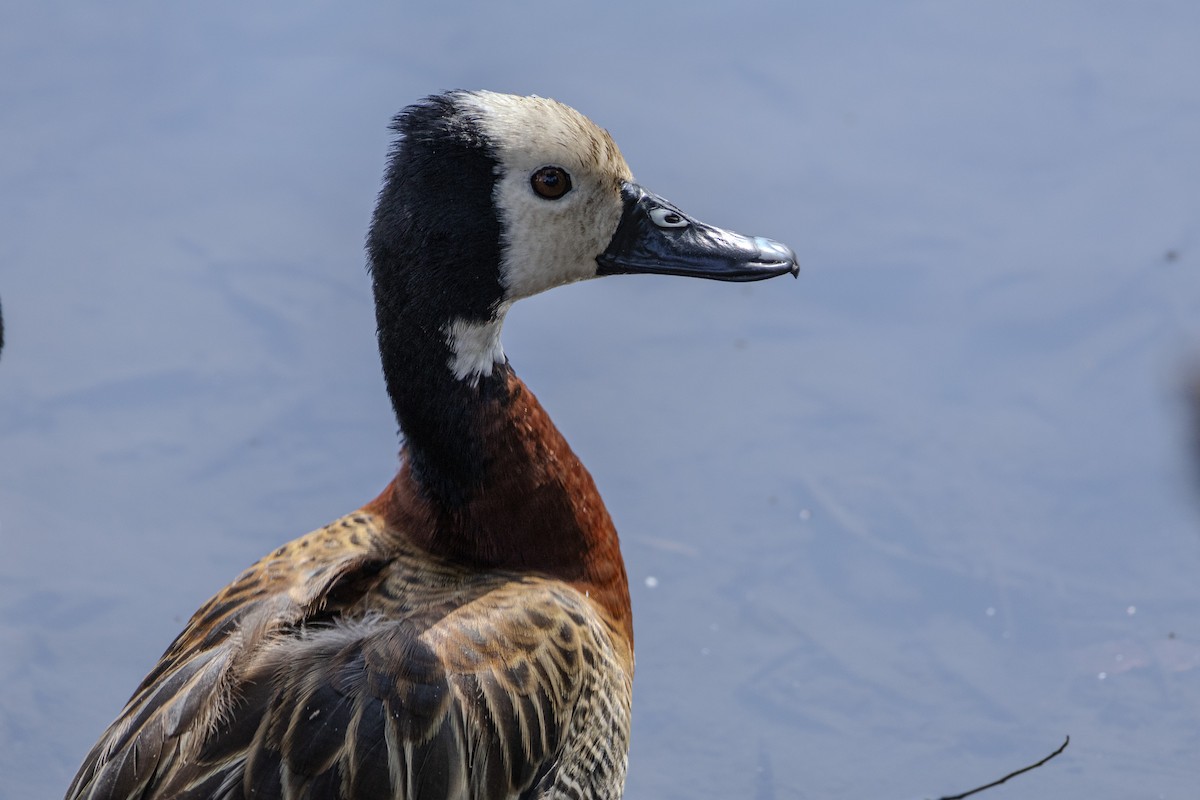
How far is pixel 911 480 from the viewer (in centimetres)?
479

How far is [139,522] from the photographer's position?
4.79 meters

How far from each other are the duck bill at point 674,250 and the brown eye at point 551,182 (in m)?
0.18

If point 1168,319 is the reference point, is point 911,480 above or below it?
below

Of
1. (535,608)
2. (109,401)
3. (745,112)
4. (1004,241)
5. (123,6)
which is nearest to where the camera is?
(535,608)

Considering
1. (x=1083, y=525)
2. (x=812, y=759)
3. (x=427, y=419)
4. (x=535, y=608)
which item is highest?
(x=427, y=419)

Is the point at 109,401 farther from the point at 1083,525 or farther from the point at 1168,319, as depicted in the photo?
the point at 1168,319

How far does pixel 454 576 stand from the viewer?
350 centimetres

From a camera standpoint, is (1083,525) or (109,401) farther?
(109,401)

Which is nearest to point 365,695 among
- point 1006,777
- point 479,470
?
point 479,470

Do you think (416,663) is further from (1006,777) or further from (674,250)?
(1006,777)

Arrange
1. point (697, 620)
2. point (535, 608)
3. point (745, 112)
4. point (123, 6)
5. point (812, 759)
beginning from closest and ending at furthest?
point (535, 608) < point (812, 759) < point (697, 620) < point (745, 112) < point (123, 6)

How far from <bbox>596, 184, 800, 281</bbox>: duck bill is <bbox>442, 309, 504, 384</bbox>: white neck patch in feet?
0.98

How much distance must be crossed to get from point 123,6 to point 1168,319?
3.93 metres

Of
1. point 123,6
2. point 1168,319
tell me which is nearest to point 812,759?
point 1168,319
